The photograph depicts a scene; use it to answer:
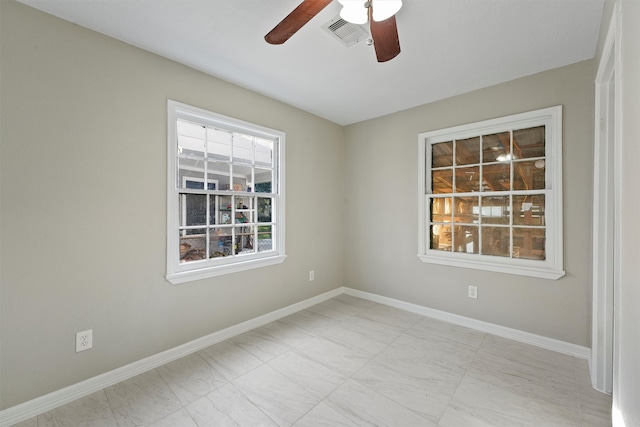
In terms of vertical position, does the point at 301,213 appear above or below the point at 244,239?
above

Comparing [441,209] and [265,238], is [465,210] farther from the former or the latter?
[265,238]

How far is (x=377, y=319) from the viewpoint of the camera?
325cm

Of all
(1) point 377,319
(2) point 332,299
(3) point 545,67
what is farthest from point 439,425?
(3) point 545,67

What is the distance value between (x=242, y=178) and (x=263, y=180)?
11.2 inches

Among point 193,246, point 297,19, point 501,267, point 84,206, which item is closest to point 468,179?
point 501,267

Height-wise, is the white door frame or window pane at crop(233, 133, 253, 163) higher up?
window pane at crop(233, 133, 253, 163)

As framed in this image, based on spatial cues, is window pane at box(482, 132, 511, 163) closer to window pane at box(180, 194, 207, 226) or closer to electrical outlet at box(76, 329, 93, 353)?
window pane at box(180, 194, 207, 226)

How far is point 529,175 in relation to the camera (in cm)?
272

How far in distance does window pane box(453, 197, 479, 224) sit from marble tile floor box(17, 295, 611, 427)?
123cm

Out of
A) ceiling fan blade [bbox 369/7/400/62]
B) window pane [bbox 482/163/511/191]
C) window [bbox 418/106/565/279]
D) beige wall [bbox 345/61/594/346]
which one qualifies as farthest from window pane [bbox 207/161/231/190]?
window pane [bbox 482/163/511/191]

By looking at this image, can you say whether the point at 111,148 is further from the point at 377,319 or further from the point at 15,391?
the point at 377,319

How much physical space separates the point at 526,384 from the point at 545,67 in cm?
271

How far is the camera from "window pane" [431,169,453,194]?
327 cm

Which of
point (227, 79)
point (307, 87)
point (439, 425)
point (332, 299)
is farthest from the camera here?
point (332, 299)
